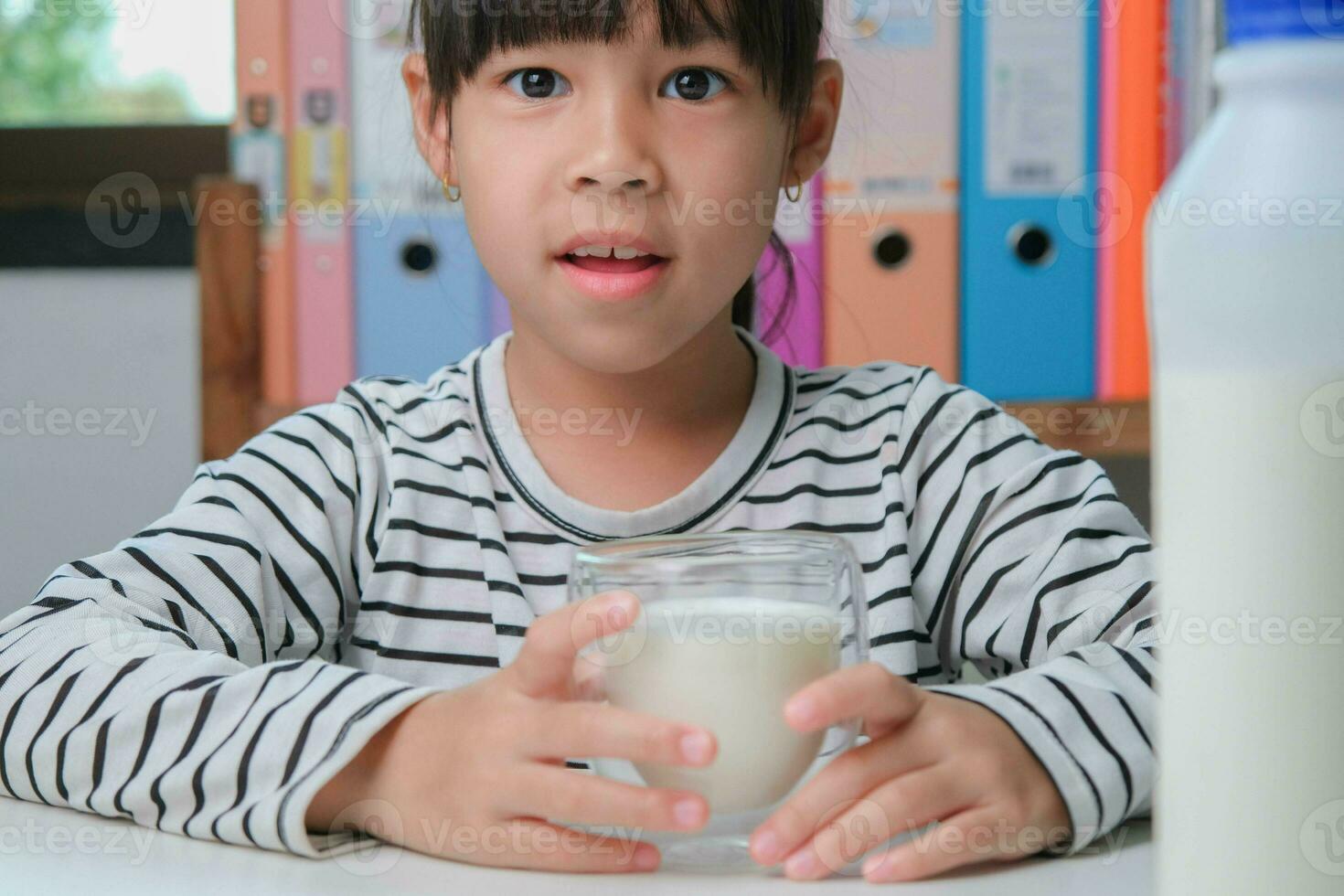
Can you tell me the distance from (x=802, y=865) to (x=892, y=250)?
84 cm

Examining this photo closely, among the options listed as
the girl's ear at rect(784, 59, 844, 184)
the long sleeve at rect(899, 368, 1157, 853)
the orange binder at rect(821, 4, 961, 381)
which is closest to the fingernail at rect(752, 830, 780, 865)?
the long sleeve at rect(899, 368, 1157, 853)

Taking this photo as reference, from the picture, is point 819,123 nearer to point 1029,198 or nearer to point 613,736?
point 1029,198

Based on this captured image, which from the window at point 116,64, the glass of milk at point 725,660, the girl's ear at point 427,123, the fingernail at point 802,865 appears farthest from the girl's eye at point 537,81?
the window at point 116,64

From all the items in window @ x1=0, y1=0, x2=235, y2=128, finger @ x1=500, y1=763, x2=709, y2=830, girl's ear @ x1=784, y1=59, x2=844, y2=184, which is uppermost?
window @ x1=0, y1=0, x2=235, y2=128

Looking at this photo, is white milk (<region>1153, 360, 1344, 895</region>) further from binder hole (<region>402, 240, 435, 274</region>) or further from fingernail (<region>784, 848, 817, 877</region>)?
binder hole (<region>402, 240, 435, 274</region>)

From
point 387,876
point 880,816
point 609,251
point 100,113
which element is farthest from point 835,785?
point 100,113

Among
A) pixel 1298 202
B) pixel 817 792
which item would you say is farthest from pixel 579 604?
pixel 1298 202

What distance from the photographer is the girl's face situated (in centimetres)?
77

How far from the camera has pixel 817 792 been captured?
50 centimetres

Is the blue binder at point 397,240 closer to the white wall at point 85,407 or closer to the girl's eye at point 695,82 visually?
the girl's eye at point 695,82

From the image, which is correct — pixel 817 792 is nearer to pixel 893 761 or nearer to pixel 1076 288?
pixel 893 761

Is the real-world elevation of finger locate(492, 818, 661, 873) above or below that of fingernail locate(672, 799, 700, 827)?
below

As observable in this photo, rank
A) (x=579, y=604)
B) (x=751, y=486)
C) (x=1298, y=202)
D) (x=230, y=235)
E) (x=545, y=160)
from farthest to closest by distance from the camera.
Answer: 1. (x=230, y=235)
2. (x=751, y=486)
3. (x=545, y=160)
4. (x=579, y=604)
5. (x=1298, y=202)

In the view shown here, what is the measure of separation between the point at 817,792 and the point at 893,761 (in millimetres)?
39
